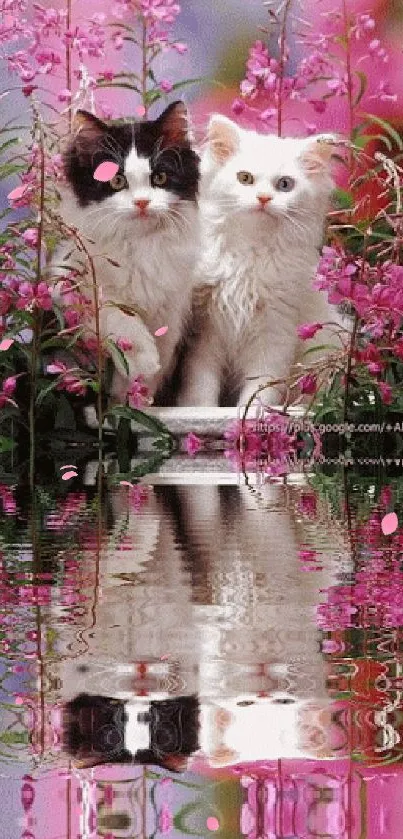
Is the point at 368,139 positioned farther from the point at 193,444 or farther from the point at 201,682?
the point at 201,682

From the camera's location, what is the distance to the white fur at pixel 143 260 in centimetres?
479

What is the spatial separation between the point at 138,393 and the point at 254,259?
0.65m

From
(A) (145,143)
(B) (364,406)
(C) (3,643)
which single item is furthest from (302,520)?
(A) (145,143)

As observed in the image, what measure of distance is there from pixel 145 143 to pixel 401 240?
3.06ft

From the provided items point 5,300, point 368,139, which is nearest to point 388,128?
point 368,139

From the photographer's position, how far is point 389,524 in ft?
7.69

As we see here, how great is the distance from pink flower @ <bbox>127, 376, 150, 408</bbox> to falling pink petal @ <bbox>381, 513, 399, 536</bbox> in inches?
86.4

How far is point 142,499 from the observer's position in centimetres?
293

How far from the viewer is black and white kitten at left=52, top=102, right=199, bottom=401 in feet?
15.6

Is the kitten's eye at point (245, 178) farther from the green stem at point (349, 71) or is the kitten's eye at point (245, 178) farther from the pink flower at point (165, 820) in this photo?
the pink flower at point (165, 820)

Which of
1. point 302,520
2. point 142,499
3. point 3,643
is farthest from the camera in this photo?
point 142,499

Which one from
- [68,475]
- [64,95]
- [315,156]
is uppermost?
[64,95]

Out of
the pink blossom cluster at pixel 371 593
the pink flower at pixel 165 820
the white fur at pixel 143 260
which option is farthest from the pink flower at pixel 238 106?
the pink flower at pixel 165 820

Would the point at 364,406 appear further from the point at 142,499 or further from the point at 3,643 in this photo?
the point at 3,643
